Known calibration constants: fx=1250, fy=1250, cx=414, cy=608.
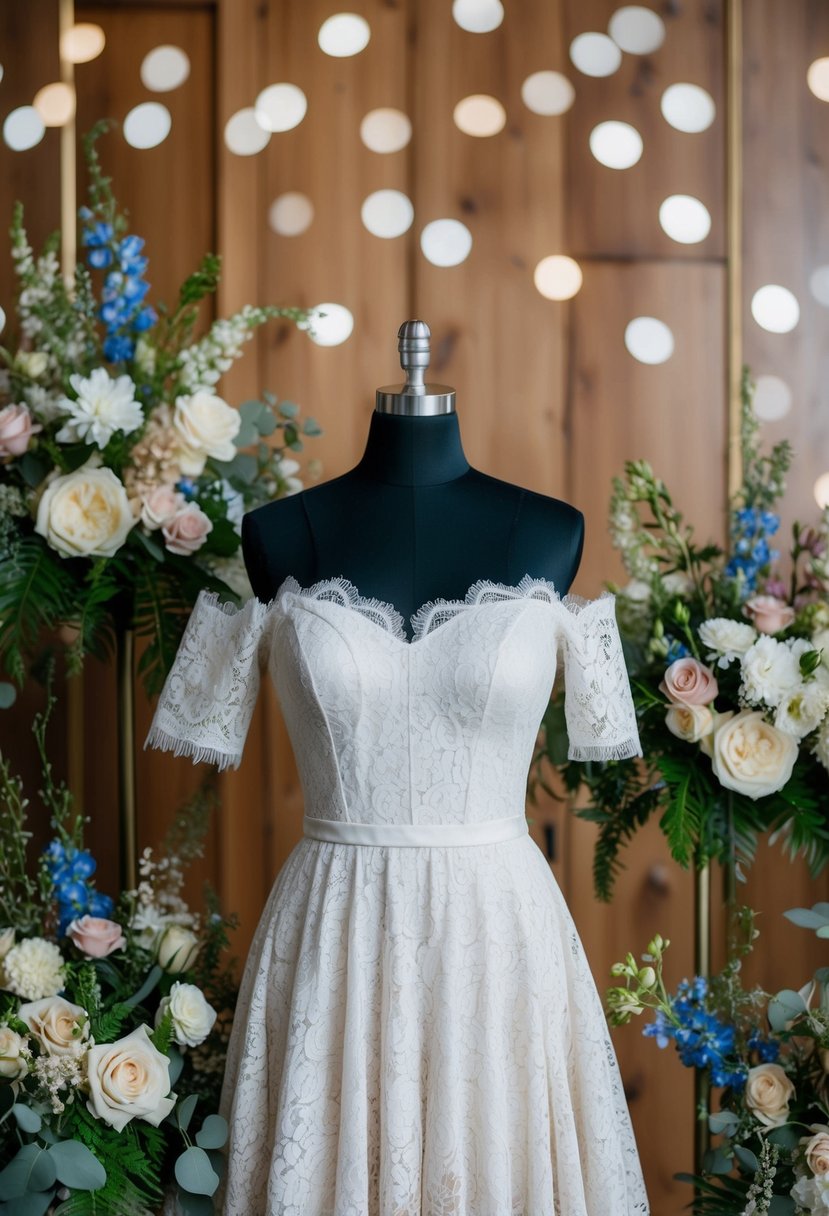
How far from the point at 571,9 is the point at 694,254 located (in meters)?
0.53

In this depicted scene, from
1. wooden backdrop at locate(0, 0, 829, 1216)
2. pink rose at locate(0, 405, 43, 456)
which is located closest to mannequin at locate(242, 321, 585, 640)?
pink rose at locate(0, 405, 43, 456)

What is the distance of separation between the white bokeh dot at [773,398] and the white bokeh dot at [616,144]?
50 centimetres

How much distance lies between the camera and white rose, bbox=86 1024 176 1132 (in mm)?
1523

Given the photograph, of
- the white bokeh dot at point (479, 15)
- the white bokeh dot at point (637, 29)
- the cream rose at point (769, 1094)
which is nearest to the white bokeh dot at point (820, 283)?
the white bokeh dot at point (637, 29)

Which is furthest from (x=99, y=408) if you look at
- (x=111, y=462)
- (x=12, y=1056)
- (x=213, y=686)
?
(x=12, y=1056)

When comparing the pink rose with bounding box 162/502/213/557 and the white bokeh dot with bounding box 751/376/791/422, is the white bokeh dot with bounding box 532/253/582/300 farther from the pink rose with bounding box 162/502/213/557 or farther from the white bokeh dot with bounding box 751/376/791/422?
the pink rose with bounding box 162/502/213/557

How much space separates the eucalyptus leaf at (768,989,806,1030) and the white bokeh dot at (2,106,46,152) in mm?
1963

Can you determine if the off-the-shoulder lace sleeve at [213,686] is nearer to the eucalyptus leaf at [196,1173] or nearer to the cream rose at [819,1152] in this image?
the eucalyptus leaf at [196,1173]

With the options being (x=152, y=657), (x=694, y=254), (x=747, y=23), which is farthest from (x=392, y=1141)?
(x=747, y=23)

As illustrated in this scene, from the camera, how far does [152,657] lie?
195 centimetres

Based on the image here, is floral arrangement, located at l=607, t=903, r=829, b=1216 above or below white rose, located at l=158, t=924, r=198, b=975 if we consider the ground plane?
below

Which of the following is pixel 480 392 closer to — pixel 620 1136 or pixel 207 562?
pixel 207 562

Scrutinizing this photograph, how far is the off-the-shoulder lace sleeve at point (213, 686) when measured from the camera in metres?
1.54

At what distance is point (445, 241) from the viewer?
7.86 ft
